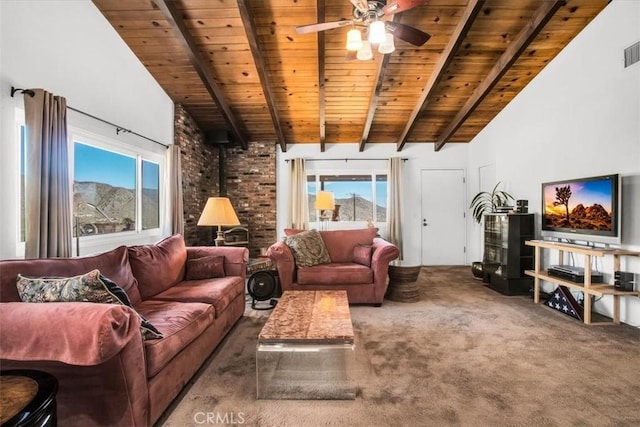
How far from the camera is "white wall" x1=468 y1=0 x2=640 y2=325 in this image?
9.62 feet

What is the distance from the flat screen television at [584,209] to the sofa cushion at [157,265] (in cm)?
422

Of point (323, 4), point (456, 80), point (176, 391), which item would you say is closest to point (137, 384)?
point (176, 391)

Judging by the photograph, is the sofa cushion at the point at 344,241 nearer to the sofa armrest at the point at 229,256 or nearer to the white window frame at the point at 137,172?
the sofa armrest at the point at 229,256

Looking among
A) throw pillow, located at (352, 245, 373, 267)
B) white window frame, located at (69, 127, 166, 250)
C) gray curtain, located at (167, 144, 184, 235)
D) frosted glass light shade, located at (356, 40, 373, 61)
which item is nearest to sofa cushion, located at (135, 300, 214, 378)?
white window frame, located at (69, 127, 166, 250)

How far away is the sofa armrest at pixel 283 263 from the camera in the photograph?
3.60 metres

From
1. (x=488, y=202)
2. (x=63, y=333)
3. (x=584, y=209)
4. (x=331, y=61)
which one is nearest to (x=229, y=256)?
(x=63, y=333)

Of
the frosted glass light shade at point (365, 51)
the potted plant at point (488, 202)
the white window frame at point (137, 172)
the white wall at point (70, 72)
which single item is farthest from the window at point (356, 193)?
the frosted glass light shade at point (365, 51)

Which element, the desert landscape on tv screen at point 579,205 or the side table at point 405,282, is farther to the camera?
the side table at point 405,282

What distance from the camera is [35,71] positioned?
7.97ft

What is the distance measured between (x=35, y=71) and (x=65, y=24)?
0.64m

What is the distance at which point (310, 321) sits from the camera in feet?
7.00

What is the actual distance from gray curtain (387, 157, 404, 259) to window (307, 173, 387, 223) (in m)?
0.23

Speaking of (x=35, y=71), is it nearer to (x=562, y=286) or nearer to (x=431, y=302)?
(x=431, y=302)

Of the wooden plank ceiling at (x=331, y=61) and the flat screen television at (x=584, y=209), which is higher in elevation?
the wooden plank ceiling at (x=331, y=61)
